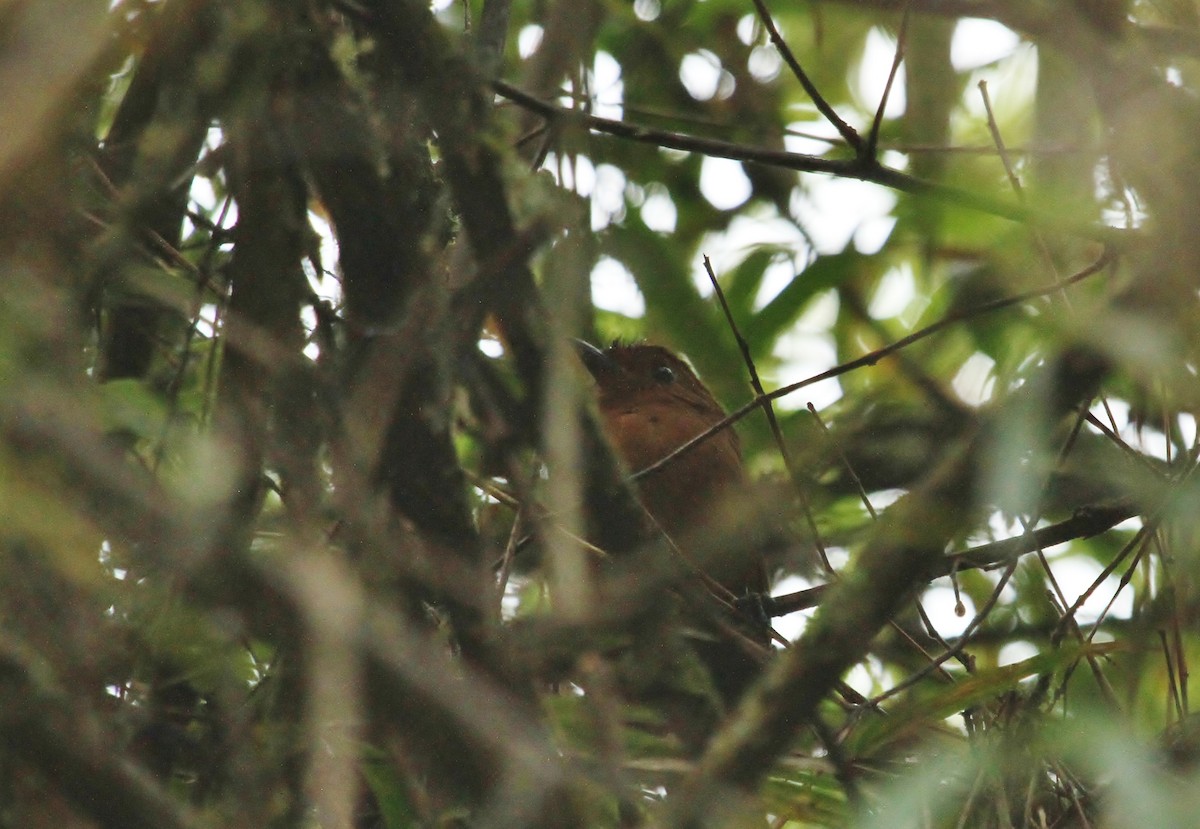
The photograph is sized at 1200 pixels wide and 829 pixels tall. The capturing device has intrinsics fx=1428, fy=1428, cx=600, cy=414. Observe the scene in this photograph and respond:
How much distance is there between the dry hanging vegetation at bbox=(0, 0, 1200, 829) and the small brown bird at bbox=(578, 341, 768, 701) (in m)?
0.26

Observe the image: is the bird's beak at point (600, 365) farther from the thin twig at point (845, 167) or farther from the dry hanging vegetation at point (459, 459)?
the thin twig at point (845, 167)

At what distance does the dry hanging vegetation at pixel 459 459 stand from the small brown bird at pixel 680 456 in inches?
10.1

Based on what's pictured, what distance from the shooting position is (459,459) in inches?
89.7

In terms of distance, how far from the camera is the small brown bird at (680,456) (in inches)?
134

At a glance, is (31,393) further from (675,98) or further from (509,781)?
(675,98)

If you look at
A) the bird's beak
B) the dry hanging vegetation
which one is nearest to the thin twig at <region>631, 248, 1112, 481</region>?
the dry hanging vegetation

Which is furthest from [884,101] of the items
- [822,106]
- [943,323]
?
[943,323]

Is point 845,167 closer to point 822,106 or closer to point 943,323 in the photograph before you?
point 822,106

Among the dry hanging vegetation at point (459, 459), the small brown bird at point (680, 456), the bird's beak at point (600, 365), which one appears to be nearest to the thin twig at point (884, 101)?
the dry hanging vegetation at point (459, 459)

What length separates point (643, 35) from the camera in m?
4.10

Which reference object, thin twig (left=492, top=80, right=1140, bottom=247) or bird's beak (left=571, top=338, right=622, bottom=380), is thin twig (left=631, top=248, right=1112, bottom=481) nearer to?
thin twig (left=492, top=80, right=1140, bottom=247)

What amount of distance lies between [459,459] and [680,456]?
1.01 meters

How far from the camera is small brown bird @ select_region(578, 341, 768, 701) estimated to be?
3.40m

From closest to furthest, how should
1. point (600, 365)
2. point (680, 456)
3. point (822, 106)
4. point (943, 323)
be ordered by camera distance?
point (943, 323)
point (822, 106)
point (680, 456)
point (600, 365)
